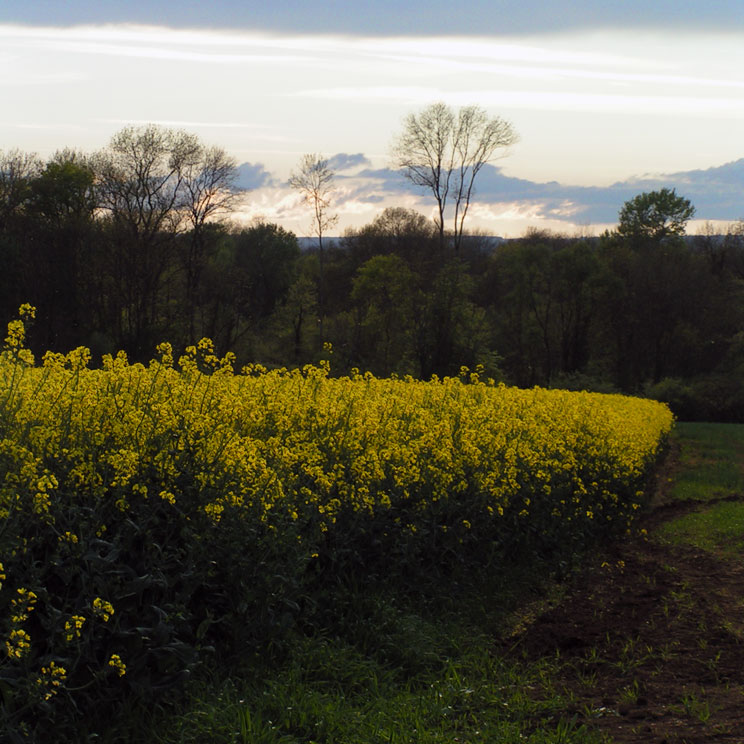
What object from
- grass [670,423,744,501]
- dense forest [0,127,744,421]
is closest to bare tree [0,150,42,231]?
dense forest [0,127,744,421]

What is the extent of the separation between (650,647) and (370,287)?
150 feet

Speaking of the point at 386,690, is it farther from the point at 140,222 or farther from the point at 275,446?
the point at 140,222

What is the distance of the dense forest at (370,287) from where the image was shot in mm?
36375

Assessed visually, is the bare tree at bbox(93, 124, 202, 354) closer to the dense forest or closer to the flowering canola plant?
the dense forest

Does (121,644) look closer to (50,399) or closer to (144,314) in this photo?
(50,399)

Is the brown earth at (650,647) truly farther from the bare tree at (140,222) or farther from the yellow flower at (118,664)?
the bare tree at (140,222)

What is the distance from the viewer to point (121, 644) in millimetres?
4684

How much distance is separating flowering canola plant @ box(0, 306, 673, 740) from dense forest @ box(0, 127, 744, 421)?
24690 mm

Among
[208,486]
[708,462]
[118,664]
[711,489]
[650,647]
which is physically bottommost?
[708,462]

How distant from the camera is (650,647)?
264 inches

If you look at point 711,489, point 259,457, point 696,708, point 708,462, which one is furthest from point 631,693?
point 708,462

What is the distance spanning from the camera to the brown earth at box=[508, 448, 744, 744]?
5184 millimetres

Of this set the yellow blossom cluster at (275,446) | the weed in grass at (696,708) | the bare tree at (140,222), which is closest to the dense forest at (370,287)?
the bare tree at (140,222)

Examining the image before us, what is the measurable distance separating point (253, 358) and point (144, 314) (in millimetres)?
6636
